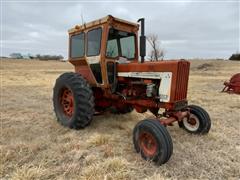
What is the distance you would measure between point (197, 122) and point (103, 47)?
2487 millimetres

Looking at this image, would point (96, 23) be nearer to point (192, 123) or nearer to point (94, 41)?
point (94, 41)

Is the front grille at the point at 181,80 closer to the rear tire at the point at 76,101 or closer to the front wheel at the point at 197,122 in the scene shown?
the front wheel at the point at 197,122

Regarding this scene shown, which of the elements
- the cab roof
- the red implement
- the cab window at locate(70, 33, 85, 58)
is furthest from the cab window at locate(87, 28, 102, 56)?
the red implement

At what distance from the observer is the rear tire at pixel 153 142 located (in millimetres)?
3508

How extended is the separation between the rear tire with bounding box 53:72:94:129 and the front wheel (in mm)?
2046

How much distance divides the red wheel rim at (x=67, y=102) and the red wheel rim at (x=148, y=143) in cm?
218

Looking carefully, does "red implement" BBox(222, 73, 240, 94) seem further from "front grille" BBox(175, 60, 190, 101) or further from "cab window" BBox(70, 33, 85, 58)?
"cab window" BBox(70, 33, 85, 58)

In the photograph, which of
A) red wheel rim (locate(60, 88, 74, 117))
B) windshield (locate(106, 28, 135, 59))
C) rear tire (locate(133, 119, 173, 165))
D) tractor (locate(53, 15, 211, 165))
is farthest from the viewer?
red wheel rim (locate(60, 88, 74, 117))

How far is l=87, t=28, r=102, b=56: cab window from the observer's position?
5059 mm

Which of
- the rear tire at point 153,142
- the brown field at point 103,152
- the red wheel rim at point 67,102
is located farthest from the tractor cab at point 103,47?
the rear tire at point 153,142

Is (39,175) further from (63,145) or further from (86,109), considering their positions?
(86,109)

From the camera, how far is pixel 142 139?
392 cm

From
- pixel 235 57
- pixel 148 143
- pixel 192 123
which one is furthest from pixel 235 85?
pixel 235 57

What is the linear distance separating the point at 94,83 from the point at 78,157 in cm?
206
